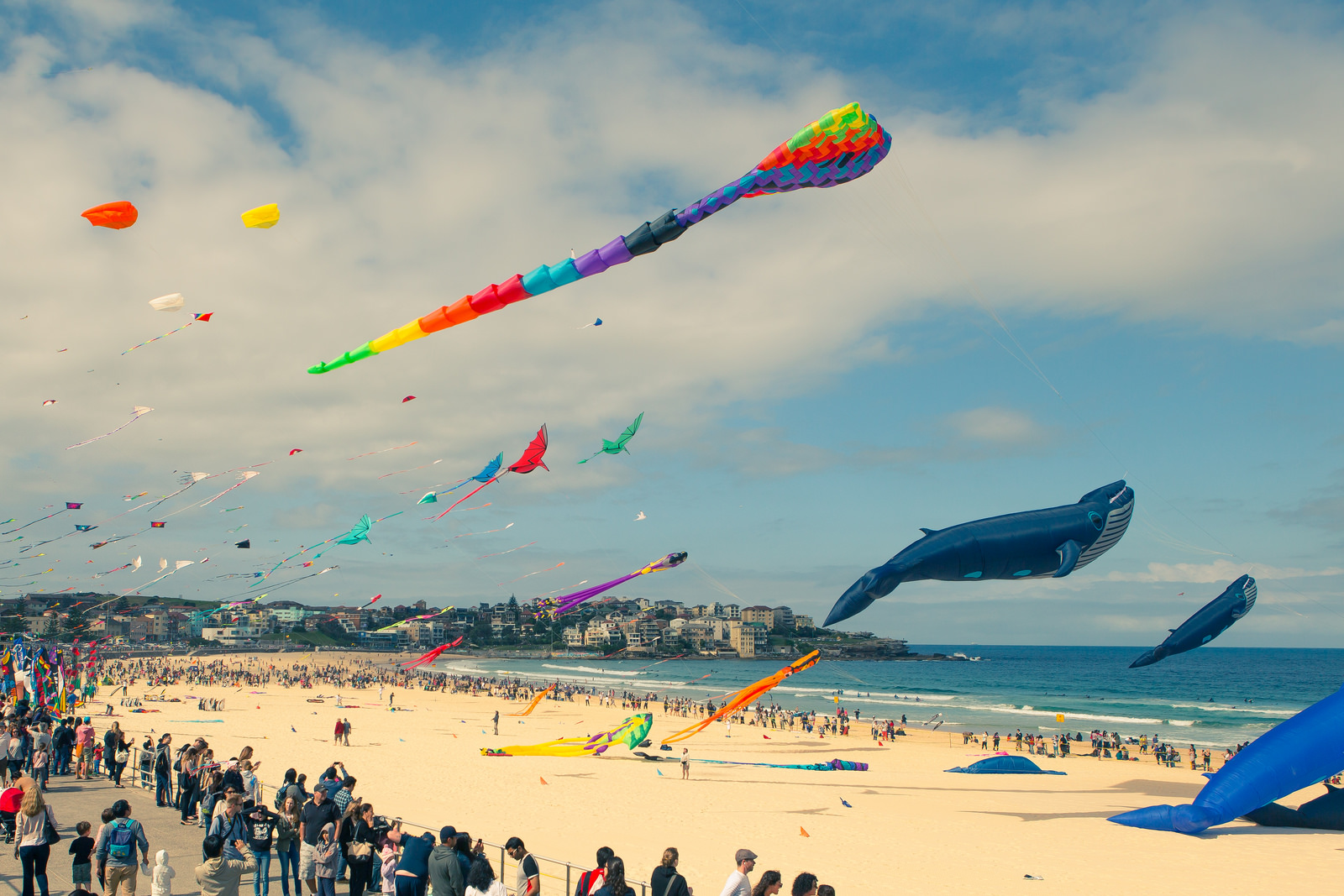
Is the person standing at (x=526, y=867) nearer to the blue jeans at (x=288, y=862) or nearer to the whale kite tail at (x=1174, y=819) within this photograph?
the blue jeans at (x=288, y=862)

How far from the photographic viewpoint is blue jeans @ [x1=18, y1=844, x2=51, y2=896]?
648 cm

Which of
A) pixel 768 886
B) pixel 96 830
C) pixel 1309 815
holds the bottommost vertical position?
pixel 1309 815

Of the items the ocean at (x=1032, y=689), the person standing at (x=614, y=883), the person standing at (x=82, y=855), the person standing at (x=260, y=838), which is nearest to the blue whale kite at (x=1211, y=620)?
the person standing at (x=614, y=883)

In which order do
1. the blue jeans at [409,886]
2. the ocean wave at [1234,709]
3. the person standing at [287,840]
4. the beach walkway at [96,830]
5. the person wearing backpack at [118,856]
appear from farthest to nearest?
the ocean wave at [1234,709]
the person standing at [287,840]
the beach walkway at [96,830]
the person wearing backpack at [118,856]
the blue jeans at [409,886]

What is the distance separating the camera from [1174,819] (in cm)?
1270

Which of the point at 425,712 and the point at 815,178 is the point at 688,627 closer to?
the point at 425,712

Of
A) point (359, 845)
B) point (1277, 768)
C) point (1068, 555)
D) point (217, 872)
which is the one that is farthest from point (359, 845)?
point (1277, 768)

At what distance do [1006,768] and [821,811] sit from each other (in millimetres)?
8240

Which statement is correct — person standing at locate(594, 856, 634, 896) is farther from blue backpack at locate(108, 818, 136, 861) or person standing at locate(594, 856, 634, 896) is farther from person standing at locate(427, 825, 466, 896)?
blue backpack at locate(108, 818, 136, 861)

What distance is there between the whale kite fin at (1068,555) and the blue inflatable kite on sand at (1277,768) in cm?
352

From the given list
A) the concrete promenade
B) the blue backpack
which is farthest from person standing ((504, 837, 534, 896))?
the concrete promenade

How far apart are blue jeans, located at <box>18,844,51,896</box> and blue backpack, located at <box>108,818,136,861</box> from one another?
34.0 inches

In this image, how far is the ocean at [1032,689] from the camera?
4450 centimetres

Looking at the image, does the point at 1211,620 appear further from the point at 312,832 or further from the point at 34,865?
the point at 34,865
